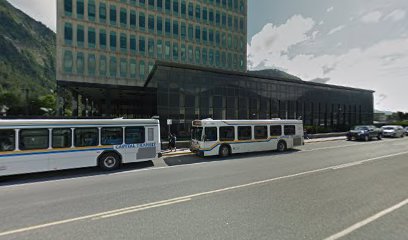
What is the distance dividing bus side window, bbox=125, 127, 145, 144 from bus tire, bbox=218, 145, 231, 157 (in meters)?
5.07

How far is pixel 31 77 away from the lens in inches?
5468

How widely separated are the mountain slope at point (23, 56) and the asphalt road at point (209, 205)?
456 ft

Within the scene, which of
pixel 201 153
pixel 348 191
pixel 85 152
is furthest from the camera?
pixel 201 153

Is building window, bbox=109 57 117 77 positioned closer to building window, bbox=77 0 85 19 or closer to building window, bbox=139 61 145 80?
building window, bbox=139 61 145 80

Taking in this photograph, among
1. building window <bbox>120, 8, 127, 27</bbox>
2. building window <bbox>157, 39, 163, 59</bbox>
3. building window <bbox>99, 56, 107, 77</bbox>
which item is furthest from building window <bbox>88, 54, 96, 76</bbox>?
building window <bbox>157, 39, 163, 59</bbox>

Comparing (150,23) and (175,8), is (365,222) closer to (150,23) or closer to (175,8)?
(150,23)

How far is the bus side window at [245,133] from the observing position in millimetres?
13352

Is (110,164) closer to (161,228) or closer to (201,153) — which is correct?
(201,153)

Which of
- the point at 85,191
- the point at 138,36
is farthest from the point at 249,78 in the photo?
the point at 85,191

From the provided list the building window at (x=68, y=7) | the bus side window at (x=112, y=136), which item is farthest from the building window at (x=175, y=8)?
the bus side window at (x=112, y=136)

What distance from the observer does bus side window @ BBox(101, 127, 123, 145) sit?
952 centimetres

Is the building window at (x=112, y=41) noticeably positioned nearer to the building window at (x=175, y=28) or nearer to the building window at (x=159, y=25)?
the building window at (x=159, y=25)

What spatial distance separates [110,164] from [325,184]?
9.31 meters

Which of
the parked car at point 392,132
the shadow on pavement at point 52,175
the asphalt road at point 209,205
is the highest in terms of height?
the parked car at point 392,132
